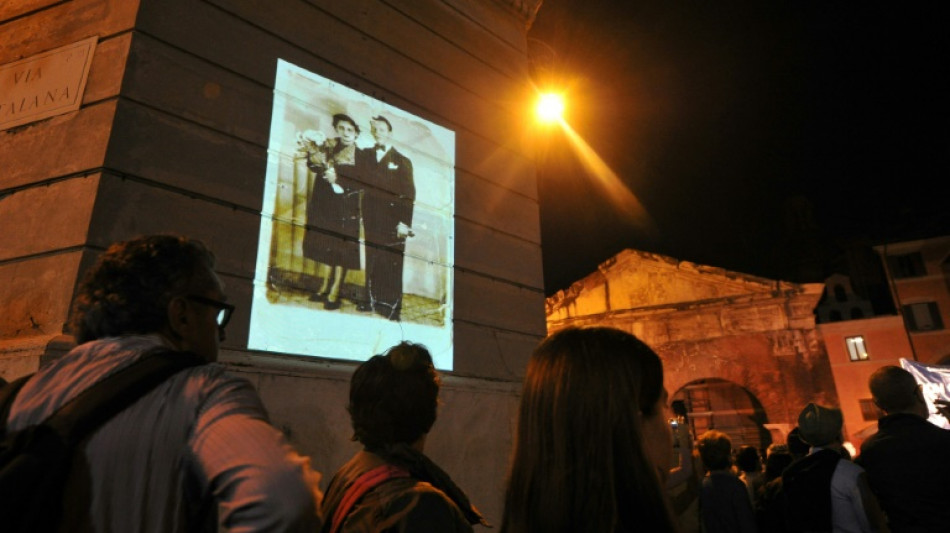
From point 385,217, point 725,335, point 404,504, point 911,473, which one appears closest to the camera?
point 404,504

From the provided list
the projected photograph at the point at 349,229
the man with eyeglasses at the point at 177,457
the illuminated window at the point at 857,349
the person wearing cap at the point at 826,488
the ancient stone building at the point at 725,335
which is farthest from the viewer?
the illuminated window at the point at 857,349

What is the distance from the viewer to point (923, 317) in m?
23.4

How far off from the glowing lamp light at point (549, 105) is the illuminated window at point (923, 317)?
25.0 metres

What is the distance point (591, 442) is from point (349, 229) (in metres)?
3.20

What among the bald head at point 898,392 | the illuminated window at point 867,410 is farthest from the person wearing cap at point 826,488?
the illuminated window at point 867,410

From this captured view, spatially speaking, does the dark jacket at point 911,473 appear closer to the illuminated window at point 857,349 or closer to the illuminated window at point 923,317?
the illuminated window at point 857,349

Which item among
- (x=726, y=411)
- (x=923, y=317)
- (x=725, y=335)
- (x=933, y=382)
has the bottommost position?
(x=726, y=411)

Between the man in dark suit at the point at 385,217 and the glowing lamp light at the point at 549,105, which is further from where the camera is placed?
the glowing lamp light at the point at 549,105

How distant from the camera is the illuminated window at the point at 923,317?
906 inches

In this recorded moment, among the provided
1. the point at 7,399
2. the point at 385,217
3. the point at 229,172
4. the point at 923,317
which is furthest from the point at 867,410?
the point at 7,399

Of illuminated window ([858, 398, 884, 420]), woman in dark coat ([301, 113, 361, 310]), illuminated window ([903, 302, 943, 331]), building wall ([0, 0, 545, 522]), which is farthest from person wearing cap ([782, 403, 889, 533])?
illuminated window ([903, 302, 943, 331])

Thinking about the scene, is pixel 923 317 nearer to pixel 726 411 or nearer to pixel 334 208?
pixel 726 411

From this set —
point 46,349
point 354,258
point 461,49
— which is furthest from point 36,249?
point 461,49

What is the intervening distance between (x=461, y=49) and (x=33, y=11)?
359cm
